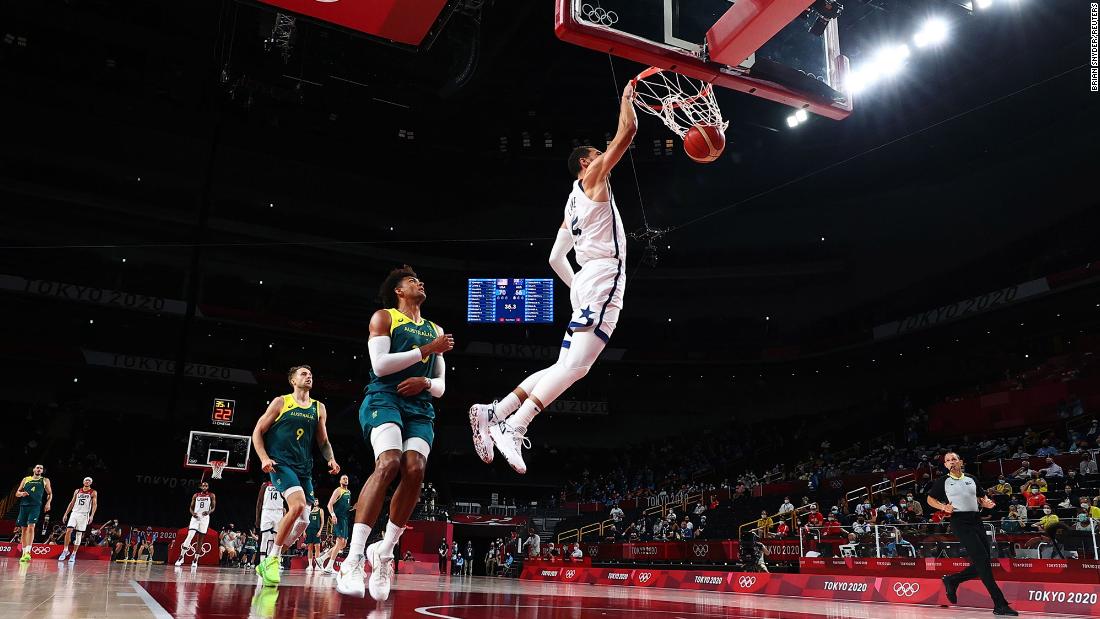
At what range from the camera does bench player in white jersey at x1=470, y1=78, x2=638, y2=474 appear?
5.19 meters

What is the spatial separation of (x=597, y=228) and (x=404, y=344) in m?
1.61

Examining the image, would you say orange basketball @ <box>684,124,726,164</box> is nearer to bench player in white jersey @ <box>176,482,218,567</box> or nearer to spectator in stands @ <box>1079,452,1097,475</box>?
bench player in white jersey @ <box>176,482,218,567</box>

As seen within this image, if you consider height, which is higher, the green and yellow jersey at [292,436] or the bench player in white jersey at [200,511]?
the green and yellow jersey at [292,436]

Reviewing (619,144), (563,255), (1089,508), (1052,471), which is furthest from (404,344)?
(1052,471)

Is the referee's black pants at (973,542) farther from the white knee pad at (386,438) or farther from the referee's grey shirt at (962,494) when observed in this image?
the white knee pad at (386,438)

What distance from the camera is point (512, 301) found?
2594 cm

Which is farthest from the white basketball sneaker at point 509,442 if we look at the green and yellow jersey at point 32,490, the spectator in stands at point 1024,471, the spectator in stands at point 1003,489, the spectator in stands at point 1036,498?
the spectator in stands at point 1024,471

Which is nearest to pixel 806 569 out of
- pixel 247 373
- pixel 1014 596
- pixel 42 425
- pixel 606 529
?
pixel 1014 596

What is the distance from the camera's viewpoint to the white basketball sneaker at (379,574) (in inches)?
199

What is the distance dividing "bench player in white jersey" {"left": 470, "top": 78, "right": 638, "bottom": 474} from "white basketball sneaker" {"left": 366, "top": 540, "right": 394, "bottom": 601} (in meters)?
0.93

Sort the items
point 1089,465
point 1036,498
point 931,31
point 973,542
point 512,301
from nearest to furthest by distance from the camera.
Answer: point 973,542 < point 1036,498 < point 931,31 < point 1089,465 < point 512,301

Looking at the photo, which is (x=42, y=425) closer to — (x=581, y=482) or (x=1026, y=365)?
(x=581, y=482)

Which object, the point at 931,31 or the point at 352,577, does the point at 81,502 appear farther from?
the point at 931,31

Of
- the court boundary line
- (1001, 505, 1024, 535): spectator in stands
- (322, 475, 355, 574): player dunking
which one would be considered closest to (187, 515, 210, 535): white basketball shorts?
(322, 475, 355, 574): player dunking
